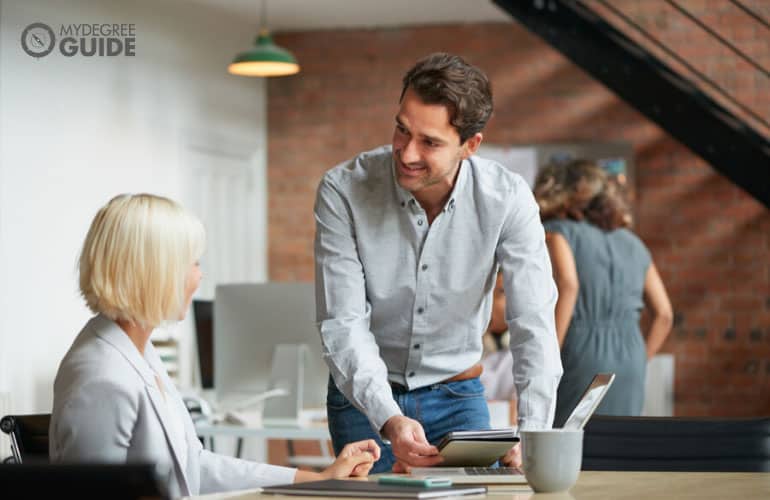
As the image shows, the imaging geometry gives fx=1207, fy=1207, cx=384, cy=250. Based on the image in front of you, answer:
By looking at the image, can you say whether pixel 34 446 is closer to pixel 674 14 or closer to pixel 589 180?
pixel 589 180

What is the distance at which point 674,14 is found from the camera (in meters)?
7.19

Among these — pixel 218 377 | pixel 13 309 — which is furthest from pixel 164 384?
pixel 13 309

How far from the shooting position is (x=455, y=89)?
7.59 ft

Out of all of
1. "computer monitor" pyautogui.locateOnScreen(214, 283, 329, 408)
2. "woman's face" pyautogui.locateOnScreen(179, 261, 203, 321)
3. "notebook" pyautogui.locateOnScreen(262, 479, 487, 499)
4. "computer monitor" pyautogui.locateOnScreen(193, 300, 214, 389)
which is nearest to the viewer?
"notebook" pyautogui.locateOnScreen(262, 479, 487, 499)

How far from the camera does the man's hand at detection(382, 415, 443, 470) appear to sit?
2.06m

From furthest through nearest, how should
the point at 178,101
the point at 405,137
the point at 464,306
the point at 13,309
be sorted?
the point at 178,101
the point at 13,309
the point at 464,306
the point at 405,137

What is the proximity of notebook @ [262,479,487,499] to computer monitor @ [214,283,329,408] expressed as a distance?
236 centimetres

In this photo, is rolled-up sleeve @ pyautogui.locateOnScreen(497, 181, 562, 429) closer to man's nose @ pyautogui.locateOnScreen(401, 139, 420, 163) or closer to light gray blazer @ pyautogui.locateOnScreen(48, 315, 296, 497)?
man's nose @ pyautogui.locateOnScreen(401, 139, 420, 163)

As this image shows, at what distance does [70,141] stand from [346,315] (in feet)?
13.2

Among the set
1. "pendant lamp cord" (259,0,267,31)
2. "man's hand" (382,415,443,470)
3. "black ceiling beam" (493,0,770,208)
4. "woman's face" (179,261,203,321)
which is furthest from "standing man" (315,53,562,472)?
"pendant lamp cord" (259,0,267,31)

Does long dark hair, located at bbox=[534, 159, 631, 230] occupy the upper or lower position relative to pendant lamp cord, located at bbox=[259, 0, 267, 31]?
lower

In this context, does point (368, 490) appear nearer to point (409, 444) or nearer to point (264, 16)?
point (409, 444)

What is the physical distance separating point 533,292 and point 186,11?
5.16 metres

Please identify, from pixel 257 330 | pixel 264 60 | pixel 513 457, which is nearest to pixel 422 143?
pixel 513 457
